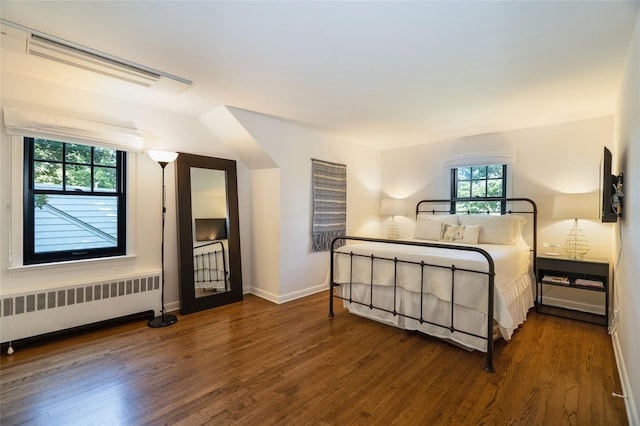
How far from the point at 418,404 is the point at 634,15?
107 inches

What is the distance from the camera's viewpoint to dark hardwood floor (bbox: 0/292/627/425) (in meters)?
1.82

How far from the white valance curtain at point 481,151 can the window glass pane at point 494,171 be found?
4.6 inches

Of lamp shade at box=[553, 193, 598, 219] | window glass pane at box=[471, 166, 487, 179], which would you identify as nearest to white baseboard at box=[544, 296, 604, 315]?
lamp shade at box=[553, 193, 598, 219]

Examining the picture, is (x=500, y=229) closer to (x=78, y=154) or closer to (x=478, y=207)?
(x=478, y=207)

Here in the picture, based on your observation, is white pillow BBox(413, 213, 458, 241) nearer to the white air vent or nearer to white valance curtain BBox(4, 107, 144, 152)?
the white air vent

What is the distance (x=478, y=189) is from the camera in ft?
14.9

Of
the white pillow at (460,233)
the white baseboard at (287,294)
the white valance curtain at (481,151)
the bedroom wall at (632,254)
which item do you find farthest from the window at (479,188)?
the white baseboard at (287,294)

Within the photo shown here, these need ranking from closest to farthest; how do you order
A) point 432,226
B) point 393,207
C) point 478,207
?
point 432,226, point 478,207, point 393,207

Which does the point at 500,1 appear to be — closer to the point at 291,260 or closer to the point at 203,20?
the point at 203,20

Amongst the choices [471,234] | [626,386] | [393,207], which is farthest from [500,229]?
[626,386]

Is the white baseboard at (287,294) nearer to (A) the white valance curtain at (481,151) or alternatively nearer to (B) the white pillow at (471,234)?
(B) the white pillow at (471,234)

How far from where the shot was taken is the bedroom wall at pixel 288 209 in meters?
3.91

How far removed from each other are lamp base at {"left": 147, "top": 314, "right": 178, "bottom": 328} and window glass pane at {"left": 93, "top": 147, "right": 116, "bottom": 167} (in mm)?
1781

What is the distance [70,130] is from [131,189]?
0.77m
